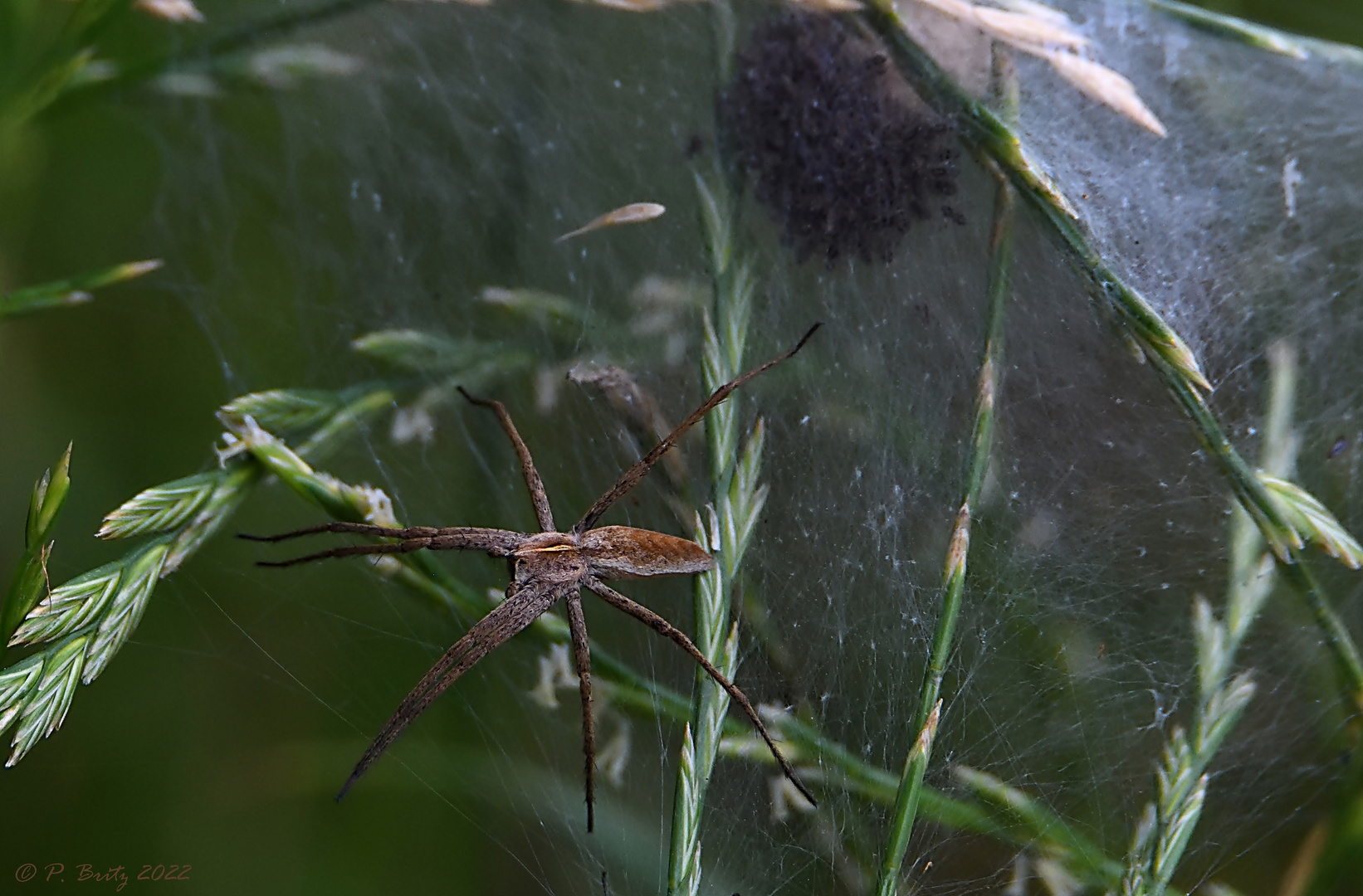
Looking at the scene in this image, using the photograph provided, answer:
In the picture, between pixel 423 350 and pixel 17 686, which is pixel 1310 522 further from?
pixel 17 686

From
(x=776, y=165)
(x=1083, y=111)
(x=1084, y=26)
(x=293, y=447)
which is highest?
(x=1084, y=26)

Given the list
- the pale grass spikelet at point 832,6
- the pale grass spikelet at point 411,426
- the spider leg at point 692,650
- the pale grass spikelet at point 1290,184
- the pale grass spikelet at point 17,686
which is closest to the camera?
the pale grass spikelet at point 17,686

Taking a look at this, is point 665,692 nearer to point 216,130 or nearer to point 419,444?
point 419,444

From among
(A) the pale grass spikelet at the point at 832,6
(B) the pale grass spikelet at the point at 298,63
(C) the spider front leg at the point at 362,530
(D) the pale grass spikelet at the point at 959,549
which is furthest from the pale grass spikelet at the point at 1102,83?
(B) the pale grass spikelet at the point at 298,63

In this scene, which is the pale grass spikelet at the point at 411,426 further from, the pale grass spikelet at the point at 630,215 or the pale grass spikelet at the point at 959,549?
the pale grass spikelet at the point at 959,549

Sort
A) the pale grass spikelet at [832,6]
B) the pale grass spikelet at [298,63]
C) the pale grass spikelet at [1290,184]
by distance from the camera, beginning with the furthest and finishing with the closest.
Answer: the pale grass spikelet at [298,63], the pale grass spikelet at [1290,184], the pale grass spikelet at [832,6]

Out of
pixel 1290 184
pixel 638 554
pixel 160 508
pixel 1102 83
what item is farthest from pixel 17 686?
pixel 1290 184

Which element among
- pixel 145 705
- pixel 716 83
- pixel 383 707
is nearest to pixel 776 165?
pixel 716 83
